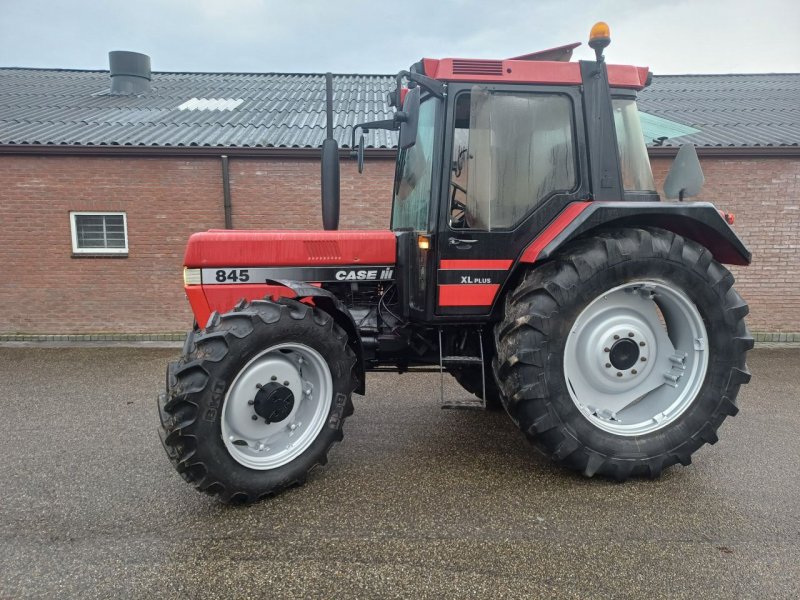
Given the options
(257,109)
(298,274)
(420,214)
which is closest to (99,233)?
(257,109)

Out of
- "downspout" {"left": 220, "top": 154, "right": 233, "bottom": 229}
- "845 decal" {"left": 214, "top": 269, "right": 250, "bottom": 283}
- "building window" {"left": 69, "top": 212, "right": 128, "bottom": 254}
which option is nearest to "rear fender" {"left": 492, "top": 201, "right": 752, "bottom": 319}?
"845 decal" {"left": 214, "top": 269, "right": 250, "bottom": 283}

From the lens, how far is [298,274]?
10.6 feet

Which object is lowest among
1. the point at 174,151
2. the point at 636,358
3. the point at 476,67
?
the point at 636,358

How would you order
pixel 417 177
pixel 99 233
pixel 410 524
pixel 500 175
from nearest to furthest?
1. pixel 410 524
2. pixel 500 175
3. pixel 417 177
4. pixel 99 233

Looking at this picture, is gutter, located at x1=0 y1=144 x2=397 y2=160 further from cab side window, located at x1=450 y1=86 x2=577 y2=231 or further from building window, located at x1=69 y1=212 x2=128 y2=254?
cab side window, located at x1=450 y1=86 x2=577 y2=231

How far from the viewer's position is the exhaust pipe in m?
3.14

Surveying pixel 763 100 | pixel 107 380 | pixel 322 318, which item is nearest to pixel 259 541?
pixel 322 318

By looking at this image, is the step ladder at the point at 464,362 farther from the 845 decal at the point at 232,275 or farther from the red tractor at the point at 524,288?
the 845 decal at the point at 232,275

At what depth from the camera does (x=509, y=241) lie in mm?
2908

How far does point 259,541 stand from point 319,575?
38 cm

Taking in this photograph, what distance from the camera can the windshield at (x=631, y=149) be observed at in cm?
303

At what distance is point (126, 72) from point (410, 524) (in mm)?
11403

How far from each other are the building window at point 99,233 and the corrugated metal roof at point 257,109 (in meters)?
1.06

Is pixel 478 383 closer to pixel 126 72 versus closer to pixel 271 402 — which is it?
pixel 271 402
